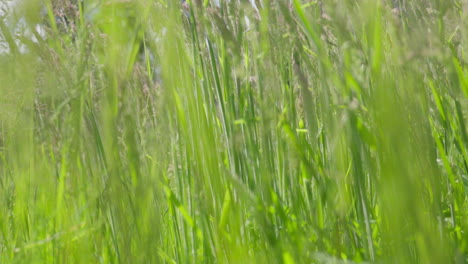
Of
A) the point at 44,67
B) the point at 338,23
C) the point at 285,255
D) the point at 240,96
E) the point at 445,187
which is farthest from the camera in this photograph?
the point at 445,187

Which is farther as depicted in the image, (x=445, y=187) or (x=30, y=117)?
(x=30, y=117)

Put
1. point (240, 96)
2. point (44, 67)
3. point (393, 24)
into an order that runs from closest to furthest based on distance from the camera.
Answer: point (393, 24) < point (44, 67) < point (240, 96)

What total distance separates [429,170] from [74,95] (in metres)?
0.46

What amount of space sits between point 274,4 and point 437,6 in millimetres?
341

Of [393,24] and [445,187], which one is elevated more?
[393,24]

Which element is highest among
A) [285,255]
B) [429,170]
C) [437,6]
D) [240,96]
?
[437,6]

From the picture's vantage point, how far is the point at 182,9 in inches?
40.5

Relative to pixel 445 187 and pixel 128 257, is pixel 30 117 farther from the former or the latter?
pixel 445 187

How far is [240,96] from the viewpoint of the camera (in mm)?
986

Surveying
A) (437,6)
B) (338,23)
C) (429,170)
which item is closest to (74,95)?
(338,23)

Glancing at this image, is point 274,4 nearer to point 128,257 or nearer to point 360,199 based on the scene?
point 360,199

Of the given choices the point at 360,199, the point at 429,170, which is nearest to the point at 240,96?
the point at 360,199

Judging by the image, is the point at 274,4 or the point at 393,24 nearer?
the point at 393,24

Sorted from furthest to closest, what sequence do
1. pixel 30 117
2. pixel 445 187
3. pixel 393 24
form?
pixel 30 117 < pixel 445 187 < pixel 393 24
